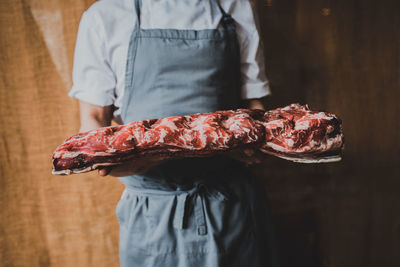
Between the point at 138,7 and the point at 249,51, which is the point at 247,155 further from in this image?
the point at 138,7

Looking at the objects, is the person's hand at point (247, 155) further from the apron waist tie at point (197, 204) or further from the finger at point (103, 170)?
the finger at point (103, 170)

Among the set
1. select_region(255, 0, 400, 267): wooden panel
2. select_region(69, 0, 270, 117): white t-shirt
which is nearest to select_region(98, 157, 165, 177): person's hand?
select_region(69, 0, 270, 117): white t-shirt

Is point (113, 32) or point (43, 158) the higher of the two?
point (113, 32)

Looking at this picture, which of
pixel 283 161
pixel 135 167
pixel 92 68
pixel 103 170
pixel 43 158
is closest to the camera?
pixel 103 170

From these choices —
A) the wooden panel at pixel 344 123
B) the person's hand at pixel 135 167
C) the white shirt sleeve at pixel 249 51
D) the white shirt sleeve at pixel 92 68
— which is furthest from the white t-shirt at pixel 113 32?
the wooden panel at pixel 344 123

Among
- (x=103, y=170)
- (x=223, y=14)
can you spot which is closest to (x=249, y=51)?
(x=223, y=14)

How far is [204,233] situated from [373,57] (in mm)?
1520

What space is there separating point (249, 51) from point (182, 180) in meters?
0.62

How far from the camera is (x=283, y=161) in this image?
1.59 m

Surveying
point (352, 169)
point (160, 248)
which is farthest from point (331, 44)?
point (160, 248)

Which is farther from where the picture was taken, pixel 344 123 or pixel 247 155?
pixel 344 123

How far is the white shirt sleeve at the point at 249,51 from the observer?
42.4 inches

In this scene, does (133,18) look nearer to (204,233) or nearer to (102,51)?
(102,51)

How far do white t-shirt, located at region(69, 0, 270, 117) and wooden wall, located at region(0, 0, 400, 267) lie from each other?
18.7 inches
